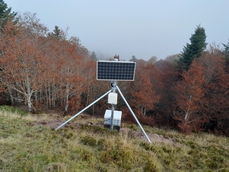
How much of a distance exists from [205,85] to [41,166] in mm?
17001

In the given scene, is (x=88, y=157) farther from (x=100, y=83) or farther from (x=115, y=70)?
(x=100, y=83)

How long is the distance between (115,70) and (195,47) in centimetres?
1886

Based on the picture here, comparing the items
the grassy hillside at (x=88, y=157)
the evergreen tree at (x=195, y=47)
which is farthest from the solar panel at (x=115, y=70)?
the evergreen tree at (x=195, y=47)

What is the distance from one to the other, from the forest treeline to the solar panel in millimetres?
10198

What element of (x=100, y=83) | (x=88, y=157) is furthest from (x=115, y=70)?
(x=100, y=83)

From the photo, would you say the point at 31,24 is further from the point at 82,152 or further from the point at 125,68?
the point at 82,152

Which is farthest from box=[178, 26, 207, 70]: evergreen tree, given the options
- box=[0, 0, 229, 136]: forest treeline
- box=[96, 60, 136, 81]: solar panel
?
box=[96, 60, 136, 81]: solar panel

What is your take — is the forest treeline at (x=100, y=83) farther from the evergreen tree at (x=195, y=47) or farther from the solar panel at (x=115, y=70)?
the solar panel at (x=115, y=70)

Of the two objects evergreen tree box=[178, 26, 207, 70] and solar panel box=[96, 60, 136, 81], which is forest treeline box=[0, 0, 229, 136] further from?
solar panel box=[96, 60, 136, 81]

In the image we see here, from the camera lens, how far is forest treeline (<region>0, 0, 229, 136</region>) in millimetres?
13023

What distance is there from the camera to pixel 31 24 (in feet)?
53.8

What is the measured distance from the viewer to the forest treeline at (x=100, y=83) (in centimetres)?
1302

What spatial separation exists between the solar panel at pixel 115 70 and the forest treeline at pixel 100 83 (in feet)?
33.5

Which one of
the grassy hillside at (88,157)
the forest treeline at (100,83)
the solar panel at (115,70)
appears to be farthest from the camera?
the forest treeline at (100,83)
